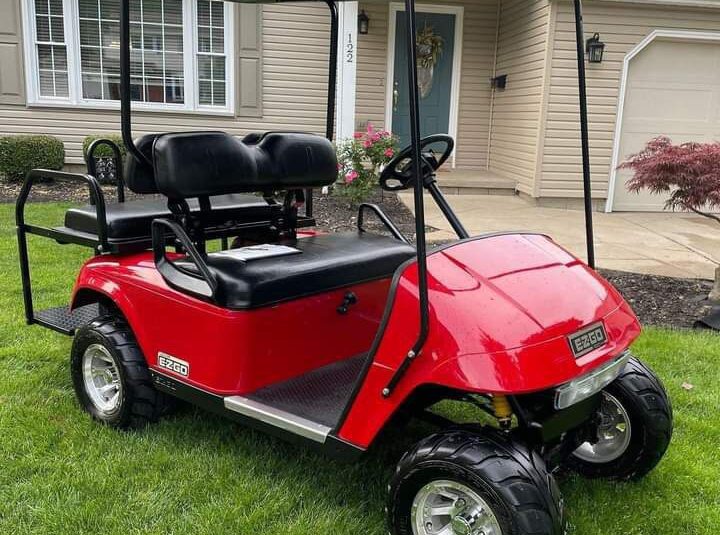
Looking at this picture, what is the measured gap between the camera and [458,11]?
10102 millimetres

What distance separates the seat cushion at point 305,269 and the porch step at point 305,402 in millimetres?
333

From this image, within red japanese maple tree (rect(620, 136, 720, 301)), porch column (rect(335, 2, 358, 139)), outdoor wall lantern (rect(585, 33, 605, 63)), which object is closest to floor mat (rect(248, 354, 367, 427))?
red japanese maple tree (rect(620, 136, 720, 301))

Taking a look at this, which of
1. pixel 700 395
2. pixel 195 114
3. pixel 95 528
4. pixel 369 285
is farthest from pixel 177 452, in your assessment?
pixel 195 114

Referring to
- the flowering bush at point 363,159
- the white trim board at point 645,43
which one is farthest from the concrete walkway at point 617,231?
the white trim board at point 645,43

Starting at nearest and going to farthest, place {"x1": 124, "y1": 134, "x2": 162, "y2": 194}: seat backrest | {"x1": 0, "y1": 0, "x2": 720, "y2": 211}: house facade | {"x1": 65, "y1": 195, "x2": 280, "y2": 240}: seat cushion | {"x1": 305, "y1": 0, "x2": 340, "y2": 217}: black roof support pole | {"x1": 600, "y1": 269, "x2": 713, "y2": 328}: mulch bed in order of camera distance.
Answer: {"x1": 124, "y1": 134, "x2": 162, "y2": 194}: seat backrest < {"x1": 65, "y1": 195, "x2": 280, "y2": 240}: seat cushion < {"x1": 305, "y1": 0, "x2": 340, "y2": 217}: black roof support pole < {"x1": 600, "y1": 269, "x2": 713, "y2": 328}: mulch bed < {"x1": 0, "y1": 0, "x2": 720, "y2": 211}: house facade

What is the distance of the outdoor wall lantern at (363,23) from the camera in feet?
32.0

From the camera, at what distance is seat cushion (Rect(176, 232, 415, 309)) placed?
96.4 inches

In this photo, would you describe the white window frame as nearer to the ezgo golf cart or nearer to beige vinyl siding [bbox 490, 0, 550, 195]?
beige vinyl siding [bbox 490, 0, 550, 195]

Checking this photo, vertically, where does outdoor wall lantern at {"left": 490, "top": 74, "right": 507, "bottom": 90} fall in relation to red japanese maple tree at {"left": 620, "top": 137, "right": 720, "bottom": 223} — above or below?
above

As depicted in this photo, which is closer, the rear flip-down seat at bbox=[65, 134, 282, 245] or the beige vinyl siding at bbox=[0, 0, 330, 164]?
the rear flip-down seat at bbox=[65, 134, 282, 245]

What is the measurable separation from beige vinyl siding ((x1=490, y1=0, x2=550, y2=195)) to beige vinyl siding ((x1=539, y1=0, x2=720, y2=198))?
0.64 feet

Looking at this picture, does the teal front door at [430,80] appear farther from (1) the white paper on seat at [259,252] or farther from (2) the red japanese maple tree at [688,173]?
(1) the white paper on seat at [259,252]

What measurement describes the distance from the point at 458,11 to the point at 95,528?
937 centimetres

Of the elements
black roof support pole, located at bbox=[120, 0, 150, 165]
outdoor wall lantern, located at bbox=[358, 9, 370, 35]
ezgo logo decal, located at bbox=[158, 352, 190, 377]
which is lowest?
ezgo logo decal, located at bbox=[158, 352, 190, 377]
